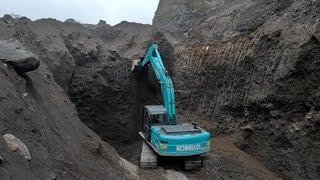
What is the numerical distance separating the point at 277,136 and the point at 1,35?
9.00 m

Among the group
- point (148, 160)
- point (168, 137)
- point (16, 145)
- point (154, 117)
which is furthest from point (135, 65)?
point (16, 145)

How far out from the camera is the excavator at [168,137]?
12914 millimetres

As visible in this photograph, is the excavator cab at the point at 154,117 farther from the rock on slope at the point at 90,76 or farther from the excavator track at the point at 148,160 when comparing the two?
the rock on slope at the point at 90,76

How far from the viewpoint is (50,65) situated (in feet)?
56.5

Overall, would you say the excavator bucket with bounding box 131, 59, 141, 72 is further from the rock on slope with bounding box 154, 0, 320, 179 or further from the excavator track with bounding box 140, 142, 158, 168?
the excavator track with bounding box 140, 142, 158, 168

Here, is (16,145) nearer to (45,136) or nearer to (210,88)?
(45,136)

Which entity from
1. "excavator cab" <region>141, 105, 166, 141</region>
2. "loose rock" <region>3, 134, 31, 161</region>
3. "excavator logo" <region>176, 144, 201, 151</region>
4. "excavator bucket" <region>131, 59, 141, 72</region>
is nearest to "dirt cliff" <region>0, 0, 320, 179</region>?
"excavator bucket" <region>131, 59, 141, 72</region>

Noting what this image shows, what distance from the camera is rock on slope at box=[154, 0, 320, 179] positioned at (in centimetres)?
1512

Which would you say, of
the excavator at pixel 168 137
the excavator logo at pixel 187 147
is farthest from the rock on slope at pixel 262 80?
the excavator logo at pixel 187 147

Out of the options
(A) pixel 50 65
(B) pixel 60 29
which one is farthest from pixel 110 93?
(B) pixel 60 29

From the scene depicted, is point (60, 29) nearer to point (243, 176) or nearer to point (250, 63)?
point (250, 63)

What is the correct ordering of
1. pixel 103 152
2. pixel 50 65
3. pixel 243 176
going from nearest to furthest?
1. pixel 103 152
2. pixel 243 176
3. pixel 50 65

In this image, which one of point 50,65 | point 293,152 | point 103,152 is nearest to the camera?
point 103,152

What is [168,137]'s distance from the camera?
12797 millimetres
